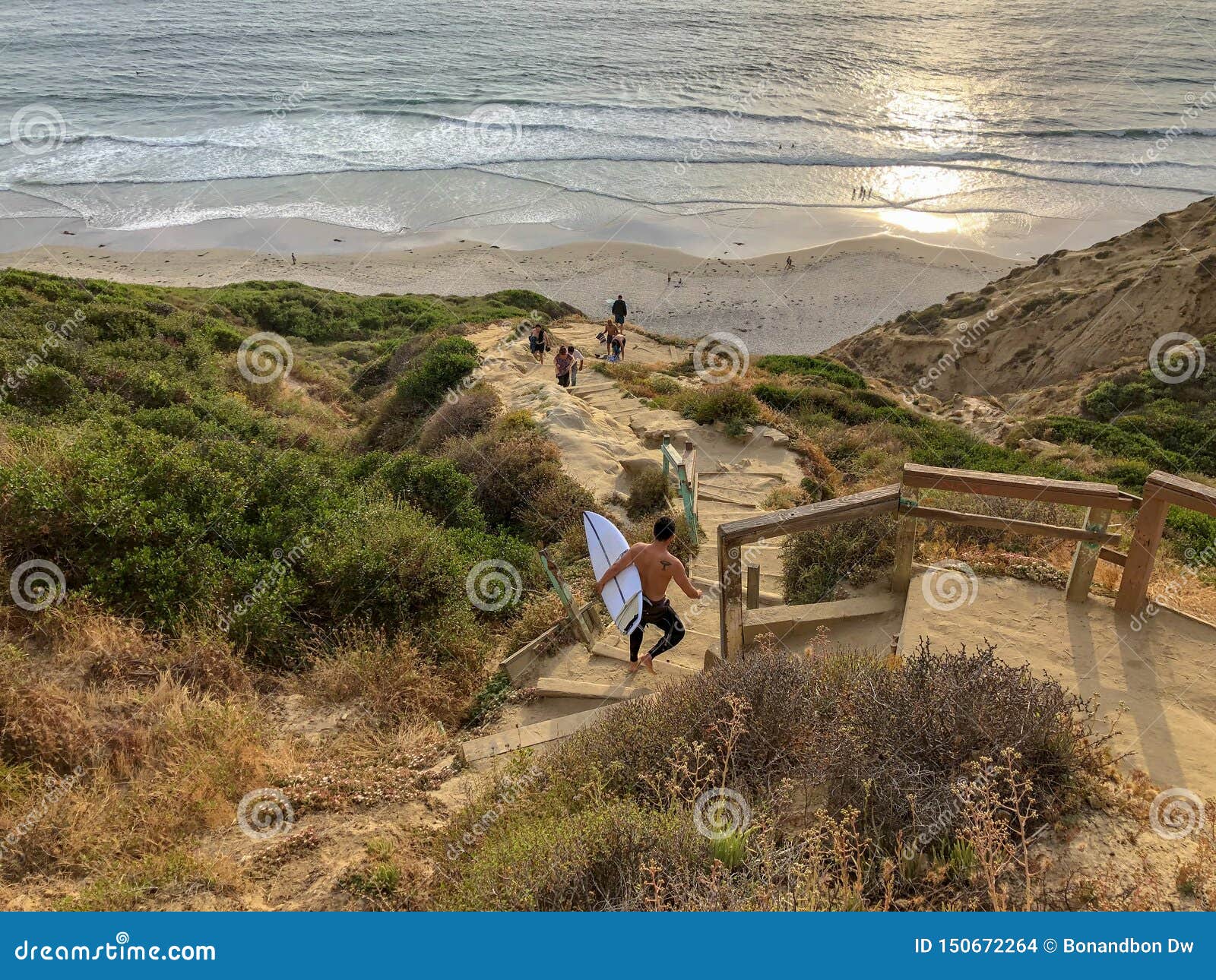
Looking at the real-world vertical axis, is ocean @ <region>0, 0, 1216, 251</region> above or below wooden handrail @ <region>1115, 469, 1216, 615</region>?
below

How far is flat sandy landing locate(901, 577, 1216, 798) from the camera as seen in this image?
4742mm

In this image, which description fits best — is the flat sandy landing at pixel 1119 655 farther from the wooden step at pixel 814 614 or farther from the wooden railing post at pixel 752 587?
the wooden railing post at pixel 752 587

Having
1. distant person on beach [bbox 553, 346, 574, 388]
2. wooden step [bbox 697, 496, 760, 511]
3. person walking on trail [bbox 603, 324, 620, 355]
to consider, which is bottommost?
person walking on trail [bbox 603, 324, 620, 355]

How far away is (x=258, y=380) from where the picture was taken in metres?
18.6

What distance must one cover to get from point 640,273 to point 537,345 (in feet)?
48.6

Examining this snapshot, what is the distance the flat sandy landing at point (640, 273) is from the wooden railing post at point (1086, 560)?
2308 centimetres

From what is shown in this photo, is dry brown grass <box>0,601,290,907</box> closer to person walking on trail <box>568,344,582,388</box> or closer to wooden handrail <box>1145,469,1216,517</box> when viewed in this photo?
wooden handrail <box>1145,469,1216,517</box>

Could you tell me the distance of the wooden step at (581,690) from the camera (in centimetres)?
708

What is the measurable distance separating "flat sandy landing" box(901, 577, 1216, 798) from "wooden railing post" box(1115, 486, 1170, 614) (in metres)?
0.16

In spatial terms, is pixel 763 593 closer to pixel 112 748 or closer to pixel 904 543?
pixel 904 543

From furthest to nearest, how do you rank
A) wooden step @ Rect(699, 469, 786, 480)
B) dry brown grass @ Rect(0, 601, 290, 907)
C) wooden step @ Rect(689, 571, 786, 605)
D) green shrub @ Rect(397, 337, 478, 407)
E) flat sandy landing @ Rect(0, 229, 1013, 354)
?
flat sandy landing @ Rect(0, 229, 1013, 354)
green shrub @ Rect(397, 337, 478, 407)
wooden step @ Rect(699, 469, 786, 480)
wooden step @ Rect(689, 571, 786, 605)
dry brown grass @ Rect(0, 601, 290, 907)

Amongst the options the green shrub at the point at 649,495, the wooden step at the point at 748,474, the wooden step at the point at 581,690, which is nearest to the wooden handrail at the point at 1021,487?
the wooden step at the point at 581,690

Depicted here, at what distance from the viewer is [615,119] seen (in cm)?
4653

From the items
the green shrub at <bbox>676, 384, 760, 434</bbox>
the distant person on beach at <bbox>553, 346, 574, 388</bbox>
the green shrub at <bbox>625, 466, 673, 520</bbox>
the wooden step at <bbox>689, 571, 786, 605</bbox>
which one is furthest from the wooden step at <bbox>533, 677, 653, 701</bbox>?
the distant person on beach at <bbox>553, 346, 574, 388</bbox>
